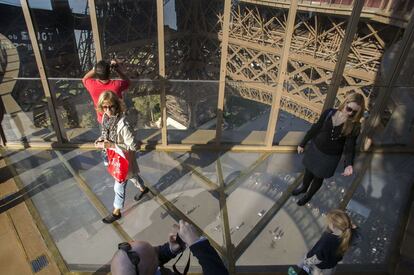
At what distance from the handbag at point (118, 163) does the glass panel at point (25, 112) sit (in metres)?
1.94

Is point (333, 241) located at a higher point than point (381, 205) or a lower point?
higher

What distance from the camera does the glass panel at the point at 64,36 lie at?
152 inches

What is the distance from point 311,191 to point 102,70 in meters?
2.74

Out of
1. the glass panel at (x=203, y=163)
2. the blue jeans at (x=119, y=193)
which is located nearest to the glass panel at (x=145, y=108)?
the glass panel at (x=203, y=163)

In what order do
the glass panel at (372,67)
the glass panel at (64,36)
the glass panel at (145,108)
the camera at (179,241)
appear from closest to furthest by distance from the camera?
1. the camera at (179,241)
2. the glass panel at (64,36)
3. the glass panel at (145,108)
4. the glass panel at (372,67)

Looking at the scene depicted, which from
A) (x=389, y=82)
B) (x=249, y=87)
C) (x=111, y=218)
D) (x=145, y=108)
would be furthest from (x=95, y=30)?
(x=389, y=82)

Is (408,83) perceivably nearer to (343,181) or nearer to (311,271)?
(343,181)

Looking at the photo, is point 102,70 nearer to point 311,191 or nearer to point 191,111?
point 191,111

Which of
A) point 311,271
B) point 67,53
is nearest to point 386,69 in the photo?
point 311,271

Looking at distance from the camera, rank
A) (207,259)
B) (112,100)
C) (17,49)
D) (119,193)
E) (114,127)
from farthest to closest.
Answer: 1. (17,49)
2. (119,193)
3. (114,127)
4. (112,100)
5. (207,259)

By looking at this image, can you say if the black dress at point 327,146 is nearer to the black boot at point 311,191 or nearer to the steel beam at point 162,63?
the black boot at point 311,191

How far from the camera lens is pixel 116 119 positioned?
9.34 feet

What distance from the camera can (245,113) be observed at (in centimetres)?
462

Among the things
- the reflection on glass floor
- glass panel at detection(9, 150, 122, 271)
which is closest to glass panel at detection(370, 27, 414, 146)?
Answer: the reflection on glass floor
